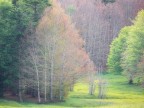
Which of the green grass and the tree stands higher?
the tree

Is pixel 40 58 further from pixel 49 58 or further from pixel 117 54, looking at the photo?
pixel 117 54

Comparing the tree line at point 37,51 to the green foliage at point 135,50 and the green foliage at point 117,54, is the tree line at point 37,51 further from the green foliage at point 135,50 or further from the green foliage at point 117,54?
the green foliage at point 117,54

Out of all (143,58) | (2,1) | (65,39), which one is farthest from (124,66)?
(2,1)

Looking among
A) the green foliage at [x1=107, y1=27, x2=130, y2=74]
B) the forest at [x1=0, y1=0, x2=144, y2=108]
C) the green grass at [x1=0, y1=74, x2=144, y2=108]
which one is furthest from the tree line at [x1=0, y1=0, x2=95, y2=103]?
the green foliage at [x1=107, y1=27, x2=130, y2=74]

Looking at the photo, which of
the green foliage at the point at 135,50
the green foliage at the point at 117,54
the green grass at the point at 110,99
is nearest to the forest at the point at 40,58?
the green grass at the point at 110,99

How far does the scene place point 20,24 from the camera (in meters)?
56.6

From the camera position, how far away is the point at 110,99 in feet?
203

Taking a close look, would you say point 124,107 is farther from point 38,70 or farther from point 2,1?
point 2,1

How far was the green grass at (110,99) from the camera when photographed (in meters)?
51.5

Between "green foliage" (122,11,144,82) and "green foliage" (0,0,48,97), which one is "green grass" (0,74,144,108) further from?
"green foliage" (0,0,48,97)

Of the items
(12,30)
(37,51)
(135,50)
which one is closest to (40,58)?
(37,51)

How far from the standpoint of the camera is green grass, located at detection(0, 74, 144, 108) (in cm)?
5153

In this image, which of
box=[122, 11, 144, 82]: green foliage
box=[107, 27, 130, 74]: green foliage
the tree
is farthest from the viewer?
box=[107, 27, 130, 74]: green foliage

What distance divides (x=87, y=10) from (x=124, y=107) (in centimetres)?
7741
